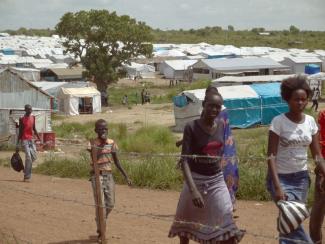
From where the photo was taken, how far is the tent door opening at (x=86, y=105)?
3406 cm

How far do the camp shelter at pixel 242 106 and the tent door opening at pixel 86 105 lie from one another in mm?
8958

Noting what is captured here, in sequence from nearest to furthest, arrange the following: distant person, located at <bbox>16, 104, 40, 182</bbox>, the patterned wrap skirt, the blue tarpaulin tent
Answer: the patterned wrap skirt → distant person, located at <bbox>16, 104, 40, 182</bbox> → the blue tarpaulin tent

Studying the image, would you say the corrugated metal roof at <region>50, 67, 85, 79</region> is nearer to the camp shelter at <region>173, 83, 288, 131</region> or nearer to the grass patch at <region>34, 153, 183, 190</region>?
the camp shelter at <region>173, 83, 288, 131</region>

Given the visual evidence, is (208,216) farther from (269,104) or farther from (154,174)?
(269,104)

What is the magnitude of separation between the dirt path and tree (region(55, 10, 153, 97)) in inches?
1070

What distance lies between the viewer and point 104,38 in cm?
3744

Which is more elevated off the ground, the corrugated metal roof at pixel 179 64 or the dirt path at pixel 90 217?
the dirt path at pixel 90 217

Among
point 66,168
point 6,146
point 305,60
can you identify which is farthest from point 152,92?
point 66,168

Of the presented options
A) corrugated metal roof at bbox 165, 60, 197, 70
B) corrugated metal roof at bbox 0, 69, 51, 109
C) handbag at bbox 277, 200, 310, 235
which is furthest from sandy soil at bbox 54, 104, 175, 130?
handbag at bbox 277, 200, 310, 235

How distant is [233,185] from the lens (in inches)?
246

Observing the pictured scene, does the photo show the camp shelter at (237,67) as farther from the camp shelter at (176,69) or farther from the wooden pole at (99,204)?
the wooden pole at (99,204)

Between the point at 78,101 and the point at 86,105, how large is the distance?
23.0 inches

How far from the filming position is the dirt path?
6.47m

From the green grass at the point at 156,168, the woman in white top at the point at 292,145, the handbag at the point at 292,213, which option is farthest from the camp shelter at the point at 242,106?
the handbag at the point at 292,213
